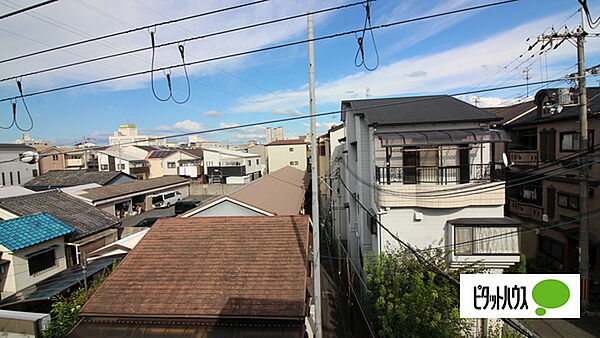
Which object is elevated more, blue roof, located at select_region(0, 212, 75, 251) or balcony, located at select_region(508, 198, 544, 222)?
blue roof, located at select_region(0, 212, 75, 251)

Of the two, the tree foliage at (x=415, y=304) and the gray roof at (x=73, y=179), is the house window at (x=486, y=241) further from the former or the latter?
the gray roof at (x=73, y=179)

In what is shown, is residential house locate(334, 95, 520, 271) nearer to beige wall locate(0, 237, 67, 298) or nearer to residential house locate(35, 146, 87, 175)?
beige wall locate(0, 237, 67, 298)

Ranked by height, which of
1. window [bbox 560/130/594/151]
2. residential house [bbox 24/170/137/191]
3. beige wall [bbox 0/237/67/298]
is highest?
window [bbox 560/130/594/151]

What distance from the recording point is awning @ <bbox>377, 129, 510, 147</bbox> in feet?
29.2

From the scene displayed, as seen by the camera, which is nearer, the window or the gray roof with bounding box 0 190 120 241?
the window

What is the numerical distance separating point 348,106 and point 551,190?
33.5 ft

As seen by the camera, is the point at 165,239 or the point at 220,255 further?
the point at 165,239

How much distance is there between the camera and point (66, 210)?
1433cm

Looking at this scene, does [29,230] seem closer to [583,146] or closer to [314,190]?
[314,190]

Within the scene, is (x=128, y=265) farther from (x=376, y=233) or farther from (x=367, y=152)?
(x=367, y=152)

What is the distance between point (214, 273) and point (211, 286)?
0.41 meters

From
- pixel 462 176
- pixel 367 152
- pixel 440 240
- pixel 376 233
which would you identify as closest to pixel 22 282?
pixel 376 233

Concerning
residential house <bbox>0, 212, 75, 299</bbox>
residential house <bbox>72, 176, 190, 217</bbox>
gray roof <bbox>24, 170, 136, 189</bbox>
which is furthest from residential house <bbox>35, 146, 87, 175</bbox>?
residential house <bbox>0, 212, 75, 299</bbox>

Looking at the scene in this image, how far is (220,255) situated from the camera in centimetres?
757
